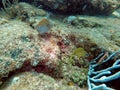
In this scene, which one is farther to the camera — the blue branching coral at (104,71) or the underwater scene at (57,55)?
the blue branching coral at (104,71)

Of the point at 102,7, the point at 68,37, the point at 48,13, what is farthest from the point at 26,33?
the point at 102,7

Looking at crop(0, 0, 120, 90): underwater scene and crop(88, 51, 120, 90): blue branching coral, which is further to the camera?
crop(88, 51, 120, 90): blue branching coral

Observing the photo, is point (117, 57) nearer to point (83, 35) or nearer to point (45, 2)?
point (83, 35)

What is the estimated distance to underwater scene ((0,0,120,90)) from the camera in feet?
7.84

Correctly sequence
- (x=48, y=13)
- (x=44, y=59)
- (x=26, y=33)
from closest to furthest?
1. (x=44, y=59)
2. (x=26, y=33)
3. (x=48, y=13)

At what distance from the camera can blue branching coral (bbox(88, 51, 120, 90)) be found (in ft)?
8.54

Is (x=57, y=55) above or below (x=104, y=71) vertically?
above

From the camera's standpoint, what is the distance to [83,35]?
136 inches

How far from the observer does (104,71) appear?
283 cm

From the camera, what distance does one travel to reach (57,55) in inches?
111

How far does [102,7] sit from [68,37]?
7.84ft

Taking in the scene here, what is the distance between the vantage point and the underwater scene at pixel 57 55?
2389mm

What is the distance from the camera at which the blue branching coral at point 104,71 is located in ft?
8.54

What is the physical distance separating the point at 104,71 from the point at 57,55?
0.85 metres
